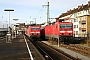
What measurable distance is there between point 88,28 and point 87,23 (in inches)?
A: 76.9

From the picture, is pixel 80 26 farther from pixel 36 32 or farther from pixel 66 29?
pixel 66 29

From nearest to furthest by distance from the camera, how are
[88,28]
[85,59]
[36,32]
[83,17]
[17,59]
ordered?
[17,59] < [85,59] < [36,32] < [88,28] < [83,17]

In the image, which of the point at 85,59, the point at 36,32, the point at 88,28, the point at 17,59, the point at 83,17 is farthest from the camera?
the point at 83,17

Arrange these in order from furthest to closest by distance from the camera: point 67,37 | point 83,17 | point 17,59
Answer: point 83,17, point 67,37, point 17,59

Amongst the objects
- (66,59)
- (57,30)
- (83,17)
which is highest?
(83,17)

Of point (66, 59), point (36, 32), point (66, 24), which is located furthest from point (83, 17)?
point (66, 59)

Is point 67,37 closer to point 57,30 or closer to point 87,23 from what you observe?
point 57,30

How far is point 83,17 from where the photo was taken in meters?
82.6

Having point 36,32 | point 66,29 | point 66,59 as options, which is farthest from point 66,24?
point 66,59

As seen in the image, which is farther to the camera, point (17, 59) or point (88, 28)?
point (88, 28)

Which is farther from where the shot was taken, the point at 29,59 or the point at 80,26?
the point at 80,26

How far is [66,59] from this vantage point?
1825 cm

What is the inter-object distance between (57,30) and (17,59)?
20548 millimetres

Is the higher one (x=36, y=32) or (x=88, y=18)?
(x=88, y=18)
